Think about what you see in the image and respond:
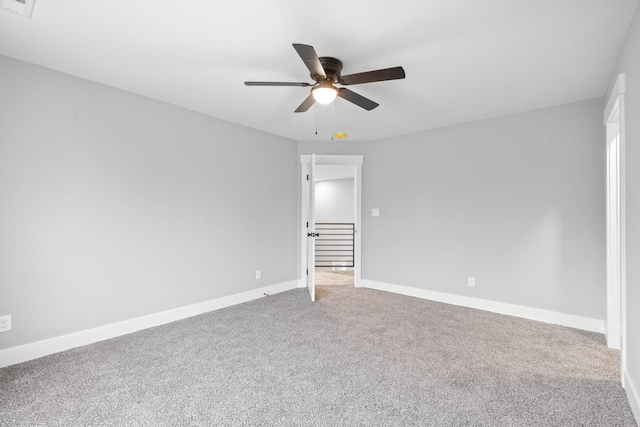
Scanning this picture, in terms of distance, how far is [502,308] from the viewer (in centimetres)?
391

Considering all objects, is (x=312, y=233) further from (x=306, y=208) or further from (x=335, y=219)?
(x=335, y=219)

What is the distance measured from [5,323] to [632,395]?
4.36 m

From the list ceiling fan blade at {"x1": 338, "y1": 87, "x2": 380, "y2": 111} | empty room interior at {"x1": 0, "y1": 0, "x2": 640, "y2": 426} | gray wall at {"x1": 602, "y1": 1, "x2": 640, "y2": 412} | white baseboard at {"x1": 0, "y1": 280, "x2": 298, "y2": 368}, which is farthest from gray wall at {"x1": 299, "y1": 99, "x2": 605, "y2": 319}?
white baseboard at {"x1": 0, "y1": 280, "x2": 298, "y2": 368}

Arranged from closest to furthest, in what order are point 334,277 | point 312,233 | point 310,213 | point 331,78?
point 331,78 → point 312,233 → point 310,213 → point 334,277

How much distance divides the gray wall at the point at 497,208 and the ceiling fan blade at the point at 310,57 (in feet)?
9.06

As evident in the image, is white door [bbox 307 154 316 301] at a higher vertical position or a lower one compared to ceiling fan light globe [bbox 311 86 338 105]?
lower

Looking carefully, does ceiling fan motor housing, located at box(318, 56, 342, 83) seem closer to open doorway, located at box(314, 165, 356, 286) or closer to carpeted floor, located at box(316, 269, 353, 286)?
carpeted floor, located at box(316, 269, 353, 286)

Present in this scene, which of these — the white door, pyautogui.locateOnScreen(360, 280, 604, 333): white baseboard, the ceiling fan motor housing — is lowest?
pyautogui.locateOnScreen(360, 280, 604, 333): white baseboard

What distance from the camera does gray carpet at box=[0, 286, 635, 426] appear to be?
1.91 meters

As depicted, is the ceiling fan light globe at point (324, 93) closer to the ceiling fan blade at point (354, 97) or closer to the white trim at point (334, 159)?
the ceiling fan blade at point (354, 97)

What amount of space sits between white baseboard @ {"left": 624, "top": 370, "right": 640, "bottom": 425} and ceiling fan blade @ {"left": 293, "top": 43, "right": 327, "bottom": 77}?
2.75 meters

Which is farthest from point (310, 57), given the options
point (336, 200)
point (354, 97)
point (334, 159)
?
point (336, 200)

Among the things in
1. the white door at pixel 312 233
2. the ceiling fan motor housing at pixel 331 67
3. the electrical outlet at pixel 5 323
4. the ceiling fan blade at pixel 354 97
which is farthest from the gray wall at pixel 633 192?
the electrical outlet at pixel 5 323

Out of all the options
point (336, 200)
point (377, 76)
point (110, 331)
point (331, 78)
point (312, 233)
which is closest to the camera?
point (377, 76)
